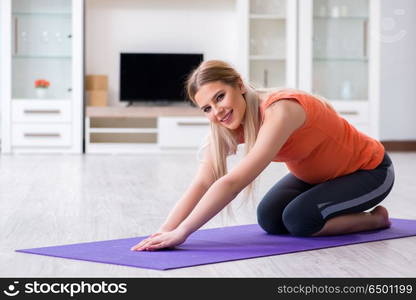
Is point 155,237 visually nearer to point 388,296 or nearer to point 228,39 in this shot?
point 388,296

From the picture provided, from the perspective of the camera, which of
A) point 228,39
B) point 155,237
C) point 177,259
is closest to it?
point 177,259

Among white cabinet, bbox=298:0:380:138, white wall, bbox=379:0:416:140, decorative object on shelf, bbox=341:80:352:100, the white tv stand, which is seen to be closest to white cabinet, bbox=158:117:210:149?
the white tv stand

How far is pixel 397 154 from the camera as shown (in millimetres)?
7277

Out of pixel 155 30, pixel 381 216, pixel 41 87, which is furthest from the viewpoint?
pixel 155 30

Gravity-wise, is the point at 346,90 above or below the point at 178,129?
above

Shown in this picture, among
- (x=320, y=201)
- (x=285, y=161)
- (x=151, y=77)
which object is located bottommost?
(x=320, y=201)

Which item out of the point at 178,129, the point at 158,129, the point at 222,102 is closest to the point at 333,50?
the point at 178,129

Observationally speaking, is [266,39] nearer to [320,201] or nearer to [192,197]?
[320,201]

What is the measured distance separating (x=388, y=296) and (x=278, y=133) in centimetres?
68

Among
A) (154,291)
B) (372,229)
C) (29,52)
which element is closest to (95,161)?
(29,52)

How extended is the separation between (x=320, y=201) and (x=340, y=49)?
5254 millimetres

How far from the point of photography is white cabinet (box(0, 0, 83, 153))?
7.23 metres

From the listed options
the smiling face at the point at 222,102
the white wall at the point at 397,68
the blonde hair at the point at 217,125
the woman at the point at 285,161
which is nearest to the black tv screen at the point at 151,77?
the white wall at the point at 397,68

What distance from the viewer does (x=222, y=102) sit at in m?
2.22
